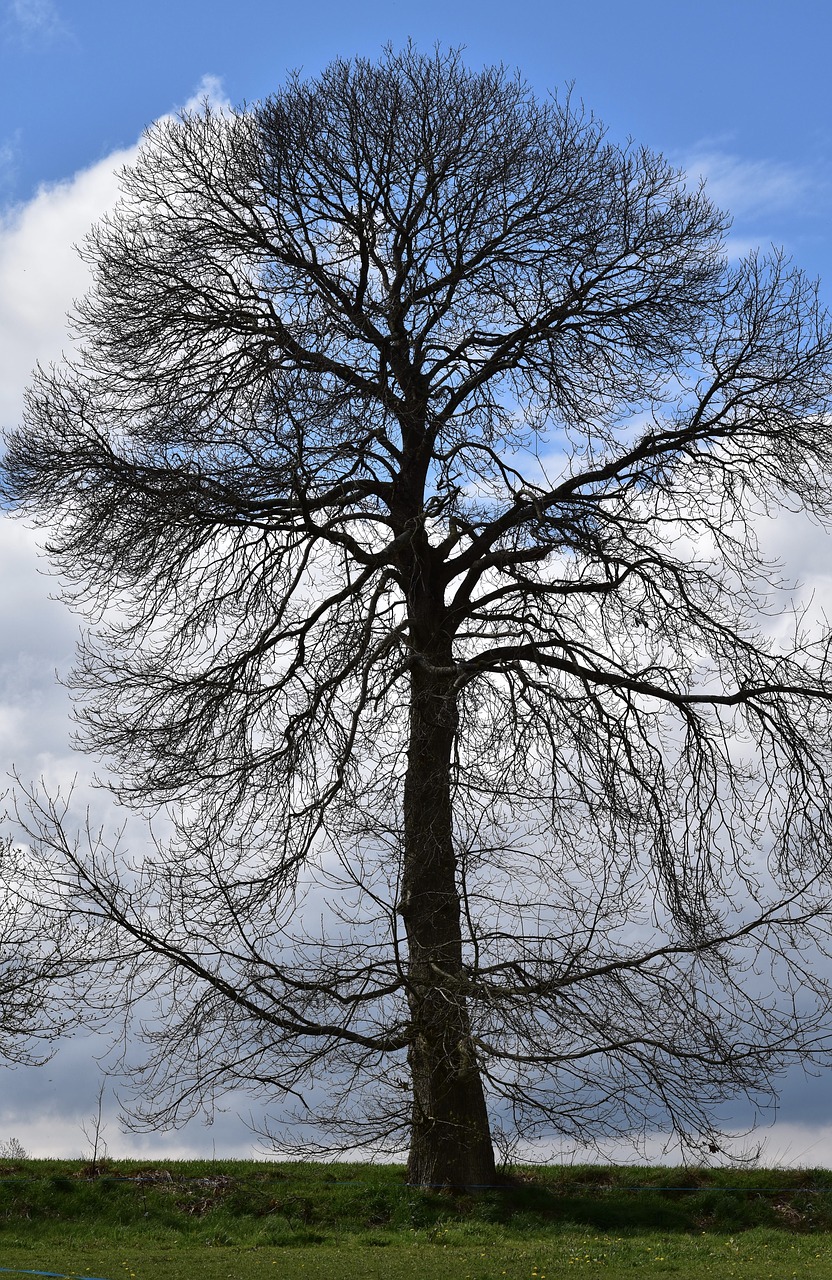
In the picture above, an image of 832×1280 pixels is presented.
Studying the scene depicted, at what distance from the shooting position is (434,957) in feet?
33.5

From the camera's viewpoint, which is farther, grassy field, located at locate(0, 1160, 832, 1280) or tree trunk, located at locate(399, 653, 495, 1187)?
tree trunk, located at locate(399, 653, 495, 1187)

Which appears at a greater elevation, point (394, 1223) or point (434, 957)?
point (434, 957)

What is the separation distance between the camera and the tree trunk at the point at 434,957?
10.3 metres

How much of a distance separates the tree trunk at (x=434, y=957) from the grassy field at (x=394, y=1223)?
0.31m

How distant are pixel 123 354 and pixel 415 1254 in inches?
355

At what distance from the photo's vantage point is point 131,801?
1130 centimetres

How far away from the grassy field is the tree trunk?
0.31 m

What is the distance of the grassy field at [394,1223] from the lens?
887cm

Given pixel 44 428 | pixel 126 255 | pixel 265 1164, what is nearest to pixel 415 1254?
pixel 265 1164

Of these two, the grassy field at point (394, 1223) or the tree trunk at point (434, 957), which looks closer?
the grassy field at point (394, 1223)

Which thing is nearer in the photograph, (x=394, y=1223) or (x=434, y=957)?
(x=434, y=957)

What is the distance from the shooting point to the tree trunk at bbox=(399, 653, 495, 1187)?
10.3m

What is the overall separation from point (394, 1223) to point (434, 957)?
7.44ft

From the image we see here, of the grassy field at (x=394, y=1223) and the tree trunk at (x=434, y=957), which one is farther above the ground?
the tree trunk at (x=434, y=957)
